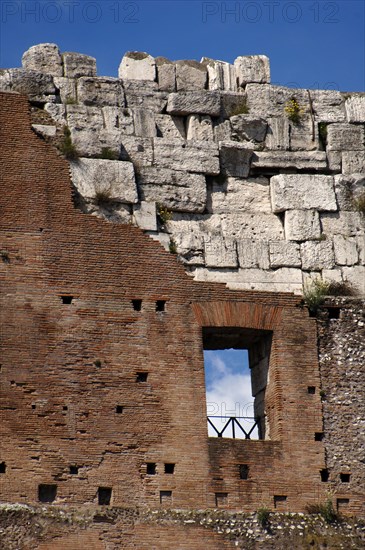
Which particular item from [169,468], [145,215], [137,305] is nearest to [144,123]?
[145,215]

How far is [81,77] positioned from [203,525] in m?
6.90

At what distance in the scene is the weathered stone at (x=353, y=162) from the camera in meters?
27.3

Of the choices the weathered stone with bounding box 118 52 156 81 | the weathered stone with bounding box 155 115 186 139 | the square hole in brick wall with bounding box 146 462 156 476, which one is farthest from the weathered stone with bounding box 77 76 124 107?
the square hole in brick wall with bounding box 146 462 156 476

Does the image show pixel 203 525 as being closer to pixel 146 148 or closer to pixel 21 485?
pixel 21 485

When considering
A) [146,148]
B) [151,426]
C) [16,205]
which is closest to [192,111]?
[146,148]

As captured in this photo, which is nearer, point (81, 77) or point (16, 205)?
point (16, 205)

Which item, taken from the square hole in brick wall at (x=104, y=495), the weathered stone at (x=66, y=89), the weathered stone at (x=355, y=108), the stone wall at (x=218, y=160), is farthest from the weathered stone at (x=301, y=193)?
the square hole in brick wall at (x=104, y=495)

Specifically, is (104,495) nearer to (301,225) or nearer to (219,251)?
(219,251)

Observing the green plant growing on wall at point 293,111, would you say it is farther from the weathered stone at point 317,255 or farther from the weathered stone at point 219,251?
the weathered stone at point 219,251

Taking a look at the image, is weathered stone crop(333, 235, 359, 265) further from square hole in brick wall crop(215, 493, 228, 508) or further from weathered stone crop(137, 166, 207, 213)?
square hole in brick wall crop(215, 493, 228, 508)

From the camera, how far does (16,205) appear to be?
2497cm

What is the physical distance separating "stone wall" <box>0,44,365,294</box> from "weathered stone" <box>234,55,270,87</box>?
0.8 inches

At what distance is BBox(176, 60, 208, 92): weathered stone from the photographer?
27203 millimetres

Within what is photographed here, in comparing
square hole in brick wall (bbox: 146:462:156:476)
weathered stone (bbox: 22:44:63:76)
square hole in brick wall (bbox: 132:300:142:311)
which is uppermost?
weathered stone (bbox: 22:44:63:76)
